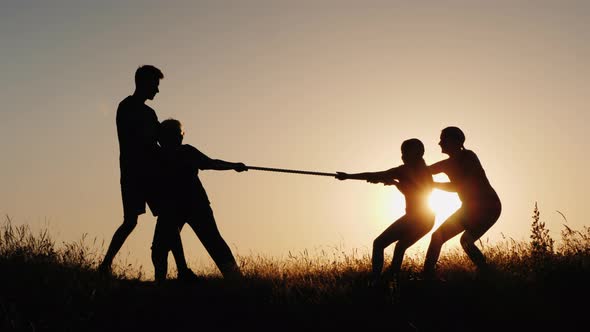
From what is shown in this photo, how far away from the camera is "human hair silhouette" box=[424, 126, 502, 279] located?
7.59 meters

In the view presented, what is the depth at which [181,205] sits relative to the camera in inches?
339

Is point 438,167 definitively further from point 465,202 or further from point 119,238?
point 119,238

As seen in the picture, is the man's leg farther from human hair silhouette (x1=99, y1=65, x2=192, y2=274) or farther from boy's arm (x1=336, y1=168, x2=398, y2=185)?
boy's arm (x1=336, y1=168, x2=398, y2=185)

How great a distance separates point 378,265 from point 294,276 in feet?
4.42

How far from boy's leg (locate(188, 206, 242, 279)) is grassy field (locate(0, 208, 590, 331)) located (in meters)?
0.36

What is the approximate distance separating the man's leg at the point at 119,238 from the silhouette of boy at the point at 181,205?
385mm

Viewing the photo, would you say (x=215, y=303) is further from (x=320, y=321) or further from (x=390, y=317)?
(x=390, y=317)

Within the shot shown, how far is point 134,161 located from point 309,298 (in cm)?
300

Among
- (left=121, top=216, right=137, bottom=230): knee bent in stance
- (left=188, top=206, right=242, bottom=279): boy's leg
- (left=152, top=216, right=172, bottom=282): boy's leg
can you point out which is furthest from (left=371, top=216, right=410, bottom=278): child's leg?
(left=121, top=216, right=137, bottom=230): knee bent in stance

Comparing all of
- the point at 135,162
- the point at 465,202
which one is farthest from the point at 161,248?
the point at 465,202

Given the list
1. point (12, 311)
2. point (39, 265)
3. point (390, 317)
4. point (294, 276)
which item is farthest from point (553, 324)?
point (39, 265)

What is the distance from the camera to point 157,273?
846 centimetres

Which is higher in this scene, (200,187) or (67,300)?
(200,187)

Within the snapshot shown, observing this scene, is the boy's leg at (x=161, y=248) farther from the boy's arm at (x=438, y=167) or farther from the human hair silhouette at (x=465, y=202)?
the boy's arm at (x=438, y=167)
